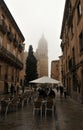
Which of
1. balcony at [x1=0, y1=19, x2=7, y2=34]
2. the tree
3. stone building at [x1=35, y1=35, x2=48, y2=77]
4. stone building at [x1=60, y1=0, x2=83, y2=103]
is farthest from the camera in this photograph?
stone building at [x1=35, y1=35, x2=48, y2=77]

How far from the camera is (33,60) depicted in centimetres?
5959

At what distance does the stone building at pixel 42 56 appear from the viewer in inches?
4771

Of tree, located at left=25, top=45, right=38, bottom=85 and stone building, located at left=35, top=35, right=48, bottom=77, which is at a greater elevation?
stone building, located at left=35, top=35, right=48, bottom=77

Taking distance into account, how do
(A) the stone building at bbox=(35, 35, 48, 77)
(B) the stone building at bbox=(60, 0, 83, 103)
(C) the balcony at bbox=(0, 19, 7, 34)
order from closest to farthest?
(B) the stone building at bbox=(60, 0, 83, 103), (C) the balcony at bbox=(0, 19, 7, 34), (A) the stone building at bbox=(35, 35, 48, 77)

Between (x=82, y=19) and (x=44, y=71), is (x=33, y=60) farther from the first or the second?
(x=44, y=71)

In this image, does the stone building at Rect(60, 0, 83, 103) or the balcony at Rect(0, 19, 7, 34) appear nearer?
the stone building at Rect(60, 0, 83, 103)

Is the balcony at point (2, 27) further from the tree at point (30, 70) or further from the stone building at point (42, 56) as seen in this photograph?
the stone building at point (42, 56)

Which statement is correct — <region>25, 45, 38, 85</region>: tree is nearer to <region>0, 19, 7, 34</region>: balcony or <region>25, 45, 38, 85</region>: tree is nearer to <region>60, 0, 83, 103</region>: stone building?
<region>60, 0, 83, 103</region>: stone building

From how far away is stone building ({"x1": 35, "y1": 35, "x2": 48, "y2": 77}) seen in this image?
121188mm

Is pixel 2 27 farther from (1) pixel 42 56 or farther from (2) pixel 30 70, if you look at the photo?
(1) pixel 42 56

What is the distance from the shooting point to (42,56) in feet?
424

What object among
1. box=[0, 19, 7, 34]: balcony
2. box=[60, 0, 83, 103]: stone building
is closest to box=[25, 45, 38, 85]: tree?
box=[60, 0, 83, 103]: stone building

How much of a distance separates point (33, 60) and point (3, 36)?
110 ft

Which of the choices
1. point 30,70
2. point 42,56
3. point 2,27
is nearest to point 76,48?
point 2,27
